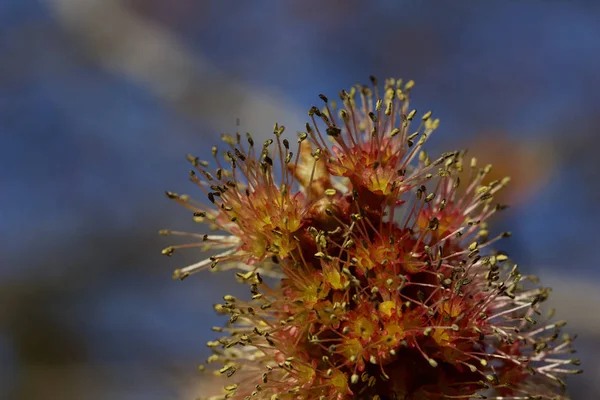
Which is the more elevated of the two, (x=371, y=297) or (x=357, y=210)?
(x=357, y=210)

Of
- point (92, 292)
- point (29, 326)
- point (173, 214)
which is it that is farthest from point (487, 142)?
point (29, 326)

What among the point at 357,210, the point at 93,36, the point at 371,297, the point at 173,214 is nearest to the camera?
the point at 371,297

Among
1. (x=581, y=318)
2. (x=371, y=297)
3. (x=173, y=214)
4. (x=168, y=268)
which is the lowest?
(x=371, y=297)

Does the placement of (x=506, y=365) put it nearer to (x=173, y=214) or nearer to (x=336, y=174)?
(x=336, y=174)

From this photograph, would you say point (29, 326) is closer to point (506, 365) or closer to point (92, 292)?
point (92, 292)

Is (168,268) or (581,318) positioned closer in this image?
(581,318)

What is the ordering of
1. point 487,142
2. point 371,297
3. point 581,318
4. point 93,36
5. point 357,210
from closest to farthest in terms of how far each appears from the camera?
point 371,297
point 357,210
point 581,318
point 487,142
point 93,36

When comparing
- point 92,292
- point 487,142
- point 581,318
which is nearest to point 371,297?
point 581,318
